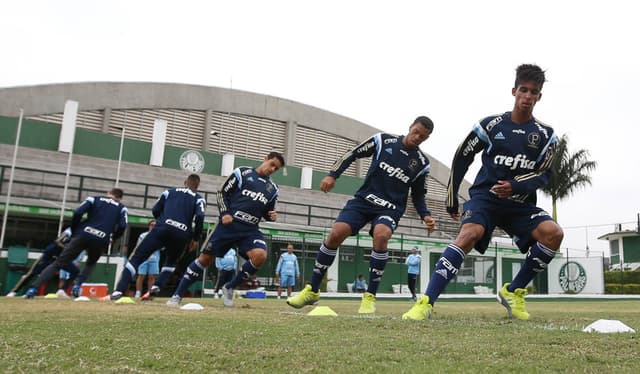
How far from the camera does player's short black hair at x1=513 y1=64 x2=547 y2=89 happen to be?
460cm

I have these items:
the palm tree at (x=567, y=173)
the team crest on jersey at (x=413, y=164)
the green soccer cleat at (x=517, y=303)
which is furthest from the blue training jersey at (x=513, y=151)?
the palm tree at (x=567, y=173)

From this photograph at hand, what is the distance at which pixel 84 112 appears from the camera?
29.9 meters

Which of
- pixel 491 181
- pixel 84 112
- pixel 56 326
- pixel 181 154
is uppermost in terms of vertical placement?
pixel 84 112

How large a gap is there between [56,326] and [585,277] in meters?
29.6

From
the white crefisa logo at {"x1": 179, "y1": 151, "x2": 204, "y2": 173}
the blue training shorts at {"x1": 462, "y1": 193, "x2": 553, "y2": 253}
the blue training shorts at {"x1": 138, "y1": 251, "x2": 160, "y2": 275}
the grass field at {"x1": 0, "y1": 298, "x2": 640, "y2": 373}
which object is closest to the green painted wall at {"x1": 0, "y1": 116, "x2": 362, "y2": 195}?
the white crefisa logo at {"x1": 179, "y1": 151, "x2": 204, "y2": 173}

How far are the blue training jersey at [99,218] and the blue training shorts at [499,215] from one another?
6.94m

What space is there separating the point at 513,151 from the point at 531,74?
26.9 inches

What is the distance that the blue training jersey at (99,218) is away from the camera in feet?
30.3

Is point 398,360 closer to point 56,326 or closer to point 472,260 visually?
point 56,326

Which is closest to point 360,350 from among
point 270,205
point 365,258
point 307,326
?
point 307,326

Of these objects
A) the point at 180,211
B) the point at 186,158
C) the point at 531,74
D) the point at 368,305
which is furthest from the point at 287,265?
the point at 186,158

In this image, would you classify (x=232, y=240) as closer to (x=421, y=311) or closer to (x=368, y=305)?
(x=368, y=305)

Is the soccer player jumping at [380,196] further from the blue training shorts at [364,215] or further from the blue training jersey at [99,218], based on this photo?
the blue training jersey at [99,218]

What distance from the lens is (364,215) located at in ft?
21.1
